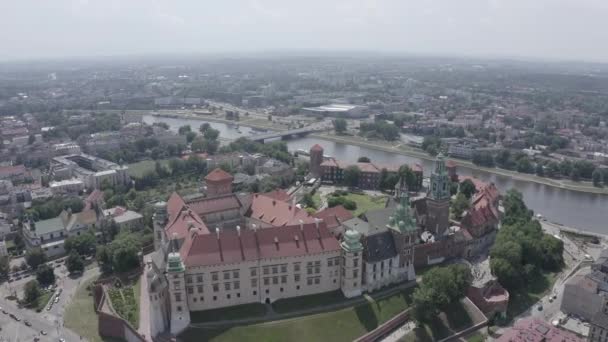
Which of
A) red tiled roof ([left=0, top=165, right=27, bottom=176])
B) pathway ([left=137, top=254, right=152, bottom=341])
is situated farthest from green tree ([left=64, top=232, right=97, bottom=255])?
red tiled roof ([left=0, top=165, right=27, bottom=176])

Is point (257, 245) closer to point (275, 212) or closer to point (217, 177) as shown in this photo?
point (275, 212)

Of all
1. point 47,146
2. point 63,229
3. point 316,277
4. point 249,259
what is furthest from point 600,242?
point 47,146

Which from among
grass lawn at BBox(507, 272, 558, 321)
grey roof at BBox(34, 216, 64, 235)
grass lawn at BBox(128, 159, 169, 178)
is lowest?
grass lawn at BBox(128, 159, 169, 178)

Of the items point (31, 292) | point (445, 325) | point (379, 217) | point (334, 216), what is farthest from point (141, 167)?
point (445, 325)

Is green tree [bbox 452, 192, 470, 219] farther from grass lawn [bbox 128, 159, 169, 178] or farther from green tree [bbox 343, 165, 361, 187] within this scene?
grass lawn [bbox 128, 159, 169, 178]

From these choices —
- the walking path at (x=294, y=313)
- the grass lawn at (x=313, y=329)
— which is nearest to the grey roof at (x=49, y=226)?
the walking path at (x=294, y=313)

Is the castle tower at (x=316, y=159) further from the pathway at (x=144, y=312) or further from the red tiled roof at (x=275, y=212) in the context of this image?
the pathway at (x=144, y=312)

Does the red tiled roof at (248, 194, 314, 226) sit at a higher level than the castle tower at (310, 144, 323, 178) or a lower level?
higher
